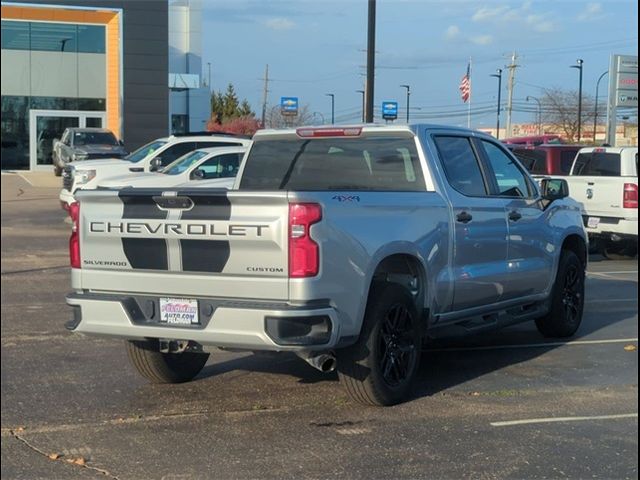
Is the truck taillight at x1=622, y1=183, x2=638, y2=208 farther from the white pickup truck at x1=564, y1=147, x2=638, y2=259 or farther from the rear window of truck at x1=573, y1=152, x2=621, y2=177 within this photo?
the rear window of truck at x1=573, y1=152, x2=621, y2=177

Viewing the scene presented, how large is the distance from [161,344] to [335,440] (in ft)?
5.01

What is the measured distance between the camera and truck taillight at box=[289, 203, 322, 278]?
537 centimetres

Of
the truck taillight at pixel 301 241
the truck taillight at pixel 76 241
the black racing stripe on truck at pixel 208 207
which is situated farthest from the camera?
the truck taillight at pixel 76 241

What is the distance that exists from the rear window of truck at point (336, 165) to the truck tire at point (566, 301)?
244cm

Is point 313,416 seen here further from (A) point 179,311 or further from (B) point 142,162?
(B) point 142,162

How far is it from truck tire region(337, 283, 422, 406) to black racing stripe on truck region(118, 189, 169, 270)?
1406mm

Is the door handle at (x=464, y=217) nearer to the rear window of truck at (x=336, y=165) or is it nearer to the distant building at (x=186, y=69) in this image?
the rear window of truck at (x=336, y=165)

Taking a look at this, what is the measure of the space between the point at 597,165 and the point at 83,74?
86.2ft

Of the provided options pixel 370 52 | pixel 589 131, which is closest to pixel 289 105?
pixel 370 52

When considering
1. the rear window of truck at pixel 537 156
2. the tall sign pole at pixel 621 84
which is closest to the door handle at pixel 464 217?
the rear window of truck at pixel 537 156

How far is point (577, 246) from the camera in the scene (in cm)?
906

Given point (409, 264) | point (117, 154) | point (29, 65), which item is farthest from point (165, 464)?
point (29, 65)

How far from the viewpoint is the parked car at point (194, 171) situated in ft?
52.0

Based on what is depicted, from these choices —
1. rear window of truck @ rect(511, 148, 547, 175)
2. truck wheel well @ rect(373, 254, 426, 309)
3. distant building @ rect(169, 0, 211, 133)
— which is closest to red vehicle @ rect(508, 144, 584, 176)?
rear window of truck @ rect(511, 148, 547, 175)
